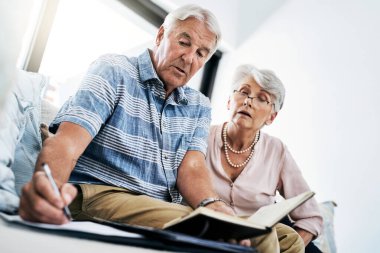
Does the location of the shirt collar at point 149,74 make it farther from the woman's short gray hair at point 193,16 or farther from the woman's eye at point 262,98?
the woman's eye at point 262,98

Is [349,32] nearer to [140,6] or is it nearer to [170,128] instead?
[140,6]

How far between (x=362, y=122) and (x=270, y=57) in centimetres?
74

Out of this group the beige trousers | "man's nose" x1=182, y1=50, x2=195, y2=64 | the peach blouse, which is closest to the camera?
the beige trousers

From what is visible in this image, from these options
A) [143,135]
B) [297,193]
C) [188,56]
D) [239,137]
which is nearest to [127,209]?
[143,135]

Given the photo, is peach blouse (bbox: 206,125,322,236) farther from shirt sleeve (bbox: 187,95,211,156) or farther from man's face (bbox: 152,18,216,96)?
man's face (bbox: 152,18,216,96)

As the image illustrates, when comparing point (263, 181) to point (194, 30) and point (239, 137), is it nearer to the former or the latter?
point (239, 137)

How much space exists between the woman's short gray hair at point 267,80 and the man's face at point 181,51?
1.26ft

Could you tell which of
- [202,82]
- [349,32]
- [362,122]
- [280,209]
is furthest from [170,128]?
[202,82]

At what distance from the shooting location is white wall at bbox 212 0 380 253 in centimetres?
179

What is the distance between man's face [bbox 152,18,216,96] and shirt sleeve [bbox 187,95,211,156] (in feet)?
0.46

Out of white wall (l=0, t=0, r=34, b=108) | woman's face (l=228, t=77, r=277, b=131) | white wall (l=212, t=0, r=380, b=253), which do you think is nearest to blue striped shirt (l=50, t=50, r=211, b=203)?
woman's face (l=228, t=77, r=277, b=131)

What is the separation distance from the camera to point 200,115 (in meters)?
1.26

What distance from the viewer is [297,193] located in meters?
1.48

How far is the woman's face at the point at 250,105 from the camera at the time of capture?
1.50 metres
